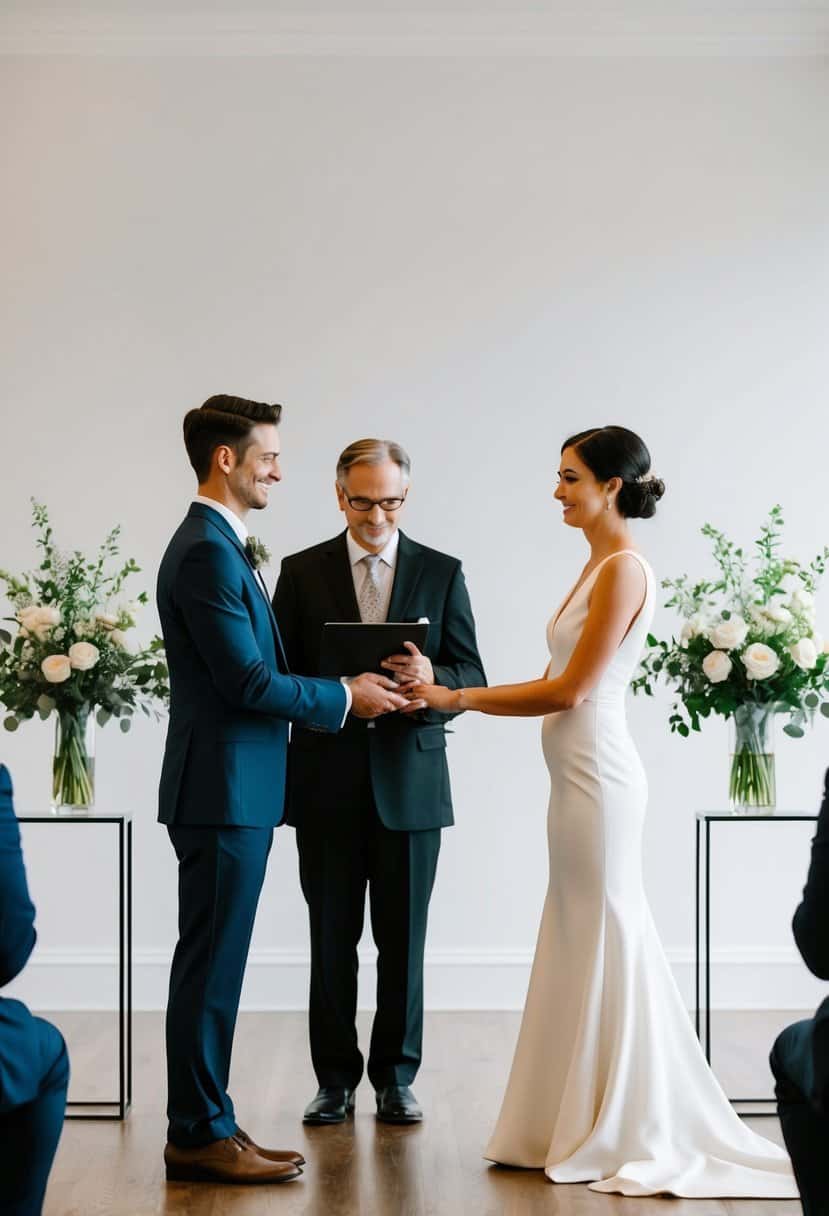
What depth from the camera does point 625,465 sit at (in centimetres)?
343

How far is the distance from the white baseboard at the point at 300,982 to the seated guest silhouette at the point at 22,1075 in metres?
2.73

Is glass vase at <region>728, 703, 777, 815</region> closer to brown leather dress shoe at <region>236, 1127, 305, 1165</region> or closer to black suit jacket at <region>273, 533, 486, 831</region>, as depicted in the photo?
black suit jacket at <region>273, 533, 486, 831</region>

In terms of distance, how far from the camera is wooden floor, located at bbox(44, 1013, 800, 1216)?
10.1ft

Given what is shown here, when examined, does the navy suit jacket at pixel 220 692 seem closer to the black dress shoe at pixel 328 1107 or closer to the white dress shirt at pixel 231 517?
the white dress shirt at pixel 231 517

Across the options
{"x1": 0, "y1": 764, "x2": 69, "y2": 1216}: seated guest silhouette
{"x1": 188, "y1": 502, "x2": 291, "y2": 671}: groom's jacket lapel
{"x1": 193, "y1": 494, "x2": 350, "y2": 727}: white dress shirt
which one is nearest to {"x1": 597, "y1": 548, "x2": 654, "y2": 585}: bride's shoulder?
{"x1": 193, "y1": 494, "x2": 350, "y2": 727}: white dress shirt

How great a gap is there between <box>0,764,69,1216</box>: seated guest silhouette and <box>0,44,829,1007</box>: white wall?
285 centimetres

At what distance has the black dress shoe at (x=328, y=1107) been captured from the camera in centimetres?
367

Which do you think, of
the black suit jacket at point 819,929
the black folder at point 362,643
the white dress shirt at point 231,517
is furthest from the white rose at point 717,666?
the black suit jacket at point 819,929

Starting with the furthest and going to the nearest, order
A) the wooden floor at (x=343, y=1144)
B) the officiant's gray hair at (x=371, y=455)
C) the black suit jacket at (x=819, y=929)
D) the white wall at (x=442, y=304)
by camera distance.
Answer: the white wall at (x=442, y=304)
the officiant's gray hair at (x=371, y=455)
the wooden floor at (x=343, y=1144)
the black suit jacket at (x=819, y=929)

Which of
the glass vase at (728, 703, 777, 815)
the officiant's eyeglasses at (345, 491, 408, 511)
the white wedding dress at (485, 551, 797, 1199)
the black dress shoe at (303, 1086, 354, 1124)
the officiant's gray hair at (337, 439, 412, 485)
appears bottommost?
the black dress shoe at (303, 1086, 354, 1124)

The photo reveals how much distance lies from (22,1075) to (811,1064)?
1.30m

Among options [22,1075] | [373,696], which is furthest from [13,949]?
[373,696]

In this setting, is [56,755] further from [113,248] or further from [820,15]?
[820,15]

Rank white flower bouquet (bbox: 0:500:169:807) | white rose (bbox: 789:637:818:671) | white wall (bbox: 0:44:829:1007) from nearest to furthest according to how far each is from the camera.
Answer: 1. white rose (bbox: 789:637:818:671)
2. white flower bouquet (bbox: 0:500:169:807)
3. white wall (bbox: 0:44:829:1007)
